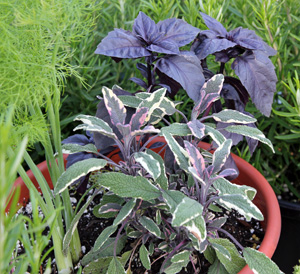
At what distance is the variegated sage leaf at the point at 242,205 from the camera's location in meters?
0.58

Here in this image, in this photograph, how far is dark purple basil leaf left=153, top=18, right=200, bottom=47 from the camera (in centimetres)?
73

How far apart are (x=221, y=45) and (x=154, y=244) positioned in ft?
1.35

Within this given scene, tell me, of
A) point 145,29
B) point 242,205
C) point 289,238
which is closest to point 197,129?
point 242,205

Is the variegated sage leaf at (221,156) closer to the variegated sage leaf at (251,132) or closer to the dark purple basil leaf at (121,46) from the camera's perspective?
the variegated sage leaf at (251,132)

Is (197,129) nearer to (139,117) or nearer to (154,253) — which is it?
(139,117)

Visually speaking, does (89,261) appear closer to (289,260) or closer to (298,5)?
(289,260)

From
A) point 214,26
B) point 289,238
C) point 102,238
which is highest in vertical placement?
point 214,26

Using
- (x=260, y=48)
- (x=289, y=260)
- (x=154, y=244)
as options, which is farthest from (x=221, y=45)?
(x=289, y=260)

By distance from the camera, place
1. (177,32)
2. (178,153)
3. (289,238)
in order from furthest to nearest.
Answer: (289,238) → (177,32) → (178,153)

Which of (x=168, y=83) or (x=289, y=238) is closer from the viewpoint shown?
(x=168, y=83)

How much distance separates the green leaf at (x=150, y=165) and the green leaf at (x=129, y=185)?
4cm

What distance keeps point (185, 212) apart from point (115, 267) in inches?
9.1

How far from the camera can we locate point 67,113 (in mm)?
1188

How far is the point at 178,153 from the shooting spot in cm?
64
